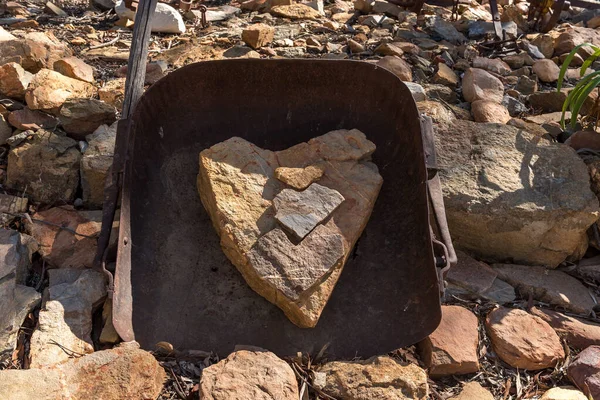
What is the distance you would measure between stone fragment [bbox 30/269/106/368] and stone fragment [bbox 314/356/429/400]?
2.73 feet

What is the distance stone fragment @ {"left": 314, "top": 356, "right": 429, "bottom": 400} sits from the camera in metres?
1.72

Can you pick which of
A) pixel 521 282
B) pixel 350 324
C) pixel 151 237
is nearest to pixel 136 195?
pixel 151 237

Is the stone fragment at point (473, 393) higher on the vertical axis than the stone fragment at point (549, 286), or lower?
lower

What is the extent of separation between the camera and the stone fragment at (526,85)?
3.54m

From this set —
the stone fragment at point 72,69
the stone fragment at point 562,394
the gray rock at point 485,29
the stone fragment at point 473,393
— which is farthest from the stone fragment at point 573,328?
the gray rock at point 485,29

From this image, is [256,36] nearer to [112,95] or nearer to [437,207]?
[112,95]

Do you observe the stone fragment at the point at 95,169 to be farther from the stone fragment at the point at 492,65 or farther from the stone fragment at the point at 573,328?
the stone fragment at the point at 492,65

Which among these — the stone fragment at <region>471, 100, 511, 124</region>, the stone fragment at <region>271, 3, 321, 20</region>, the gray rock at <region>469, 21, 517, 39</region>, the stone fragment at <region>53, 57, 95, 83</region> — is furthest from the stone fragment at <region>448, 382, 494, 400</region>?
the stone fragment at <region>271, 3, 321, 20</region>

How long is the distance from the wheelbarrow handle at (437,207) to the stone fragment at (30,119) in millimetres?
1839

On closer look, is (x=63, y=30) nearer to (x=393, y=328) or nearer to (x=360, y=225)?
(x=360, y=225)

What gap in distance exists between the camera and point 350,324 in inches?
75.7

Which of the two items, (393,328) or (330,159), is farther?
(330,159)

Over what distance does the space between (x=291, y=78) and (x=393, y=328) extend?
3.49ft

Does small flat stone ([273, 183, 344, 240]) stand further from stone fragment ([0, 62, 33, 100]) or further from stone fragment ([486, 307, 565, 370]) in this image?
stone fragment ([0, 62, 33, 100])
